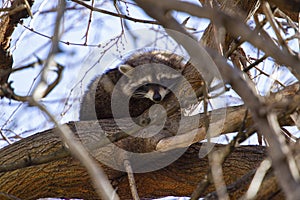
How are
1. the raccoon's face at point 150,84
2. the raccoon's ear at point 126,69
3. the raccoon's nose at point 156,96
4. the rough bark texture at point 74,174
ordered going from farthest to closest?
the raccoon's ear at point 126,69 < the raccoon's face at point 150,84 < the raccoon's nose at point 156,96 < the rough bark texture at point 74,174

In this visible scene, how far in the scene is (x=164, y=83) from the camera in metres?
5.02

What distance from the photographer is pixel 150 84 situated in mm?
5176

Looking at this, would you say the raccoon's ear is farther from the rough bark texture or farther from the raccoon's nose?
the rough bark texture

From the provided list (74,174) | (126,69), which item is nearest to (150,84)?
(126,69)

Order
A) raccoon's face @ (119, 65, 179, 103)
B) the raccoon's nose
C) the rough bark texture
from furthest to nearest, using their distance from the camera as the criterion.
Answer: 1. raccoon's face @ (119, 65, 179, 103)
2. the raccoon's nose
3. the rough bark texture

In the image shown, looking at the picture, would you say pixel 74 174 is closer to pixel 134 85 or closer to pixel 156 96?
pixel 156 96

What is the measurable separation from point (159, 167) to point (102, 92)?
1.62m

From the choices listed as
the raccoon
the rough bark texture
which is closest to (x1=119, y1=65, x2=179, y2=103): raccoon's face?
the raccoon

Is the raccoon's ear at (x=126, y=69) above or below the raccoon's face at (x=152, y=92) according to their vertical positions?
above

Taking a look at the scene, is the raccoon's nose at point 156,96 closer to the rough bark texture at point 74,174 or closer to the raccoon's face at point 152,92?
the raccoon's face at point 152,92

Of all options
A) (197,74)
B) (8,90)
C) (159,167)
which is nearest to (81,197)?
(159,167)

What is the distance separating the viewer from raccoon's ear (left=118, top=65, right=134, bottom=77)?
5.30 m

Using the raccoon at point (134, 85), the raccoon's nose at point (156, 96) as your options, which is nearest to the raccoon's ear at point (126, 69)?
the raccoon at point (134, 85)

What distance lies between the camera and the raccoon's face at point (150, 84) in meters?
4.81
